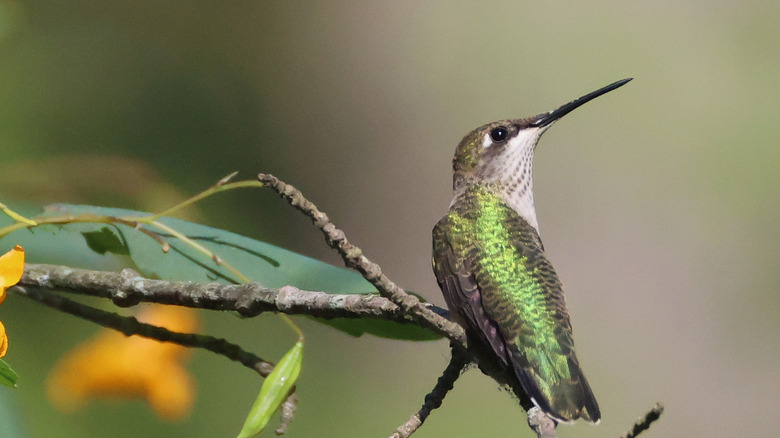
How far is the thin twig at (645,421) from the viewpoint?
1.75ft

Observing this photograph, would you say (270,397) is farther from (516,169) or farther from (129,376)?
(516,169)

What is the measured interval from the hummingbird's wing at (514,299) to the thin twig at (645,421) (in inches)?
8.4

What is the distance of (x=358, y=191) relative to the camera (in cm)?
421

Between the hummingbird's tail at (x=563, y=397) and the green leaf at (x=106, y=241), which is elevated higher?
the green leaf at (x=106, y=241)

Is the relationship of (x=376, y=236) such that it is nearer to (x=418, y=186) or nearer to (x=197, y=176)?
(x=418, y=186)

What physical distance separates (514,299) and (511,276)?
1.3 inches

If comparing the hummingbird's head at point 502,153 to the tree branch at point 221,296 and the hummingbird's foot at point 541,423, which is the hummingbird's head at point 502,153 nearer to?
the tree branch at point 221,296

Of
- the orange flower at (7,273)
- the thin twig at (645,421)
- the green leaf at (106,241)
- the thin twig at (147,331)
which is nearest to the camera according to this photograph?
the thin twig at (645,421)

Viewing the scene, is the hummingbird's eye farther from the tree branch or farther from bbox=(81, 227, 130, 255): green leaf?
bbox=(81, 227, 130, 255): green leaf

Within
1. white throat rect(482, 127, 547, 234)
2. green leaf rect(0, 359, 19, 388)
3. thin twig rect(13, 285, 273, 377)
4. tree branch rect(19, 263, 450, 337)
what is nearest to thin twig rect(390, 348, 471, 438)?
tree branch rect(19, 263, 450, 337)

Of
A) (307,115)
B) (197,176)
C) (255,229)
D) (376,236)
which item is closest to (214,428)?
(255,229)

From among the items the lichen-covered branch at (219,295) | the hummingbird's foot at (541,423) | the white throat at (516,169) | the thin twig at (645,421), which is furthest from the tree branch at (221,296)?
the white throat at (516,169)

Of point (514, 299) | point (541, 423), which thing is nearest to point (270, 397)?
point (541, 423)

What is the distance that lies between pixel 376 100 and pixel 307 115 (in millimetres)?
387
